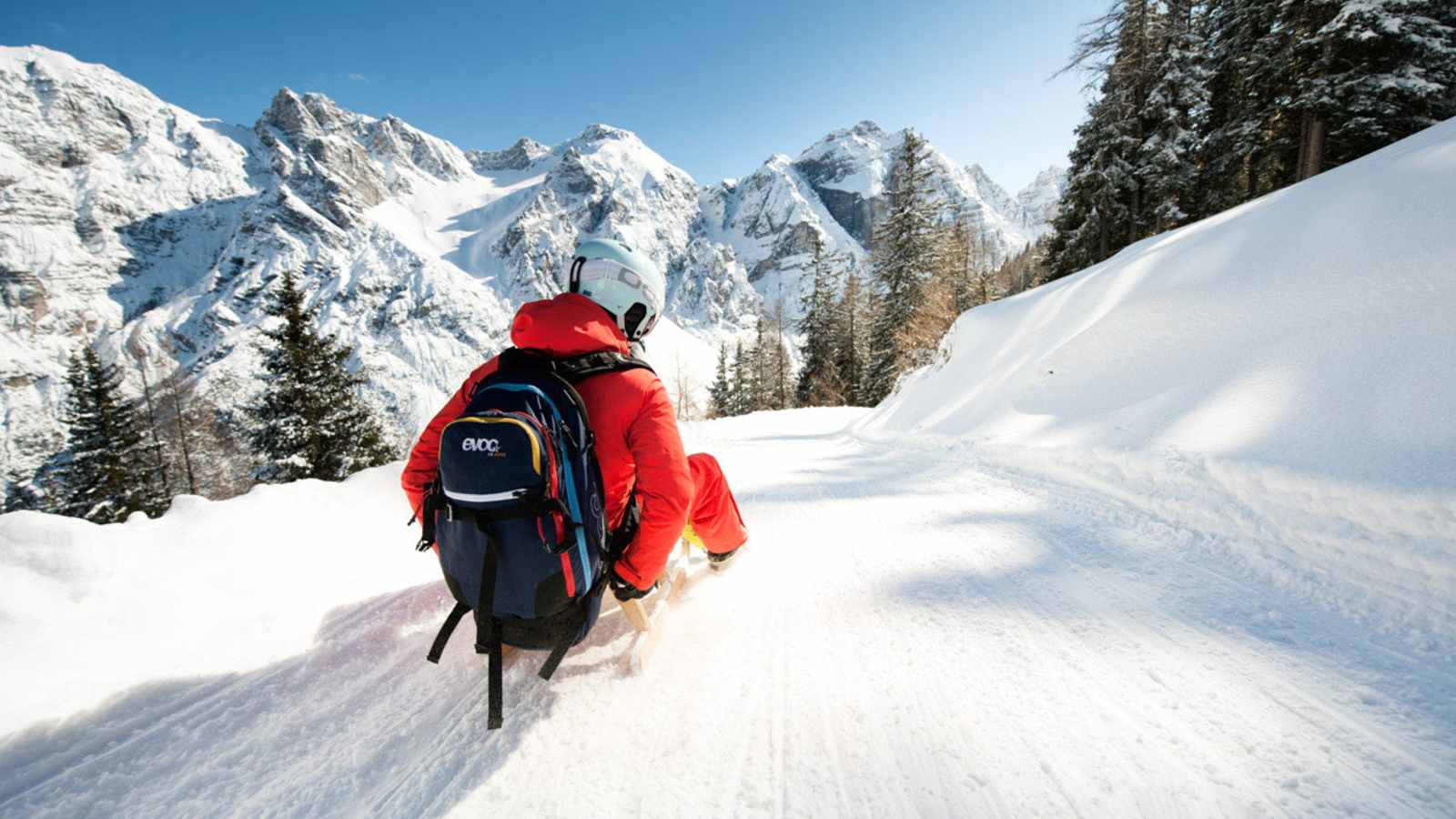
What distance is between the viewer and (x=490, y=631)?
5.50 feet

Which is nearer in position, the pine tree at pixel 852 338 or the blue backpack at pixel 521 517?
the blue backpack at pixel 521 517

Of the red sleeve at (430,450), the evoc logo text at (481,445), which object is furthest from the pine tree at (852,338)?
the evoc logo text at (481,445)

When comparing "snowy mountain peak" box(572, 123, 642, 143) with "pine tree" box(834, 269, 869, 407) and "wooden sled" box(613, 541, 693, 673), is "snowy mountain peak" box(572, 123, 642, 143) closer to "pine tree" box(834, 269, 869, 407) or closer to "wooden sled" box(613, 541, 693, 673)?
"pine tree" box(834, 269, 869, 407)

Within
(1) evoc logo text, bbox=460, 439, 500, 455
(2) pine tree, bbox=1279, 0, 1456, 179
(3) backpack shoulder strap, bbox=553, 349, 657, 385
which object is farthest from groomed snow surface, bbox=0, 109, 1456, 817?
(2) pine tree, bbox=1279, 0, 1456, 179

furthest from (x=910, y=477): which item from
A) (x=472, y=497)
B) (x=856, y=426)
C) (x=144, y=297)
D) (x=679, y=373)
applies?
(x=144, y=297)

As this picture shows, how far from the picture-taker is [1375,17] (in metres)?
10.6

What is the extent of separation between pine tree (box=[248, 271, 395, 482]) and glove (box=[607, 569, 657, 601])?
17.4m

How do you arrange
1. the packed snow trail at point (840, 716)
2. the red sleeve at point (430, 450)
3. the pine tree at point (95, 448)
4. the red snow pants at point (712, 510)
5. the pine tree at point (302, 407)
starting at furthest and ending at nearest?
the pine tree at point (95, 448) → the pine tree at point (302, 407) → the red snow pants at point (712, 510) → the red sleeve at point (430, 450) → the packed snow trail at point (840, 716)

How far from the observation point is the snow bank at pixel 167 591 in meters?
1.95

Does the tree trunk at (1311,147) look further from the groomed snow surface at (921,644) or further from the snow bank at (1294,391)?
the groomed snow surface at (921,644)

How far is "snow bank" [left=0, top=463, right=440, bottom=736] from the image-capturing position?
195 centimetres

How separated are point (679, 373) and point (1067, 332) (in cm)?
Answer: 3614

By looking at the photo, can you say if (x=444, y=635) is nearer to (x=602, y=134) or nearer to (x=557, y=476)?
(x=557, y=476)

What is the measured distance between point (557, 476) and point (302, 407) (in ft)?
60.3
